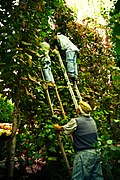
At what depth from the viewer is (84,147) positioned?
4.78m

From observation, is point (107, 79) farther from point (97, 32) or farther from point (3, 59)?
point (3, 59)

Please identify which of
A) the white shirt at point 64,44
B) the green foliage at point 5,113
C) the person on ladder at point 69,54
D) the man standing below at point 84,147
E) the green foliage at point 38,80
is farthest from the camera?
the green foliage at point 5,113

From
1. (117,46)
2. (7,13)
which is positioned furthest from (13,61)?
(117,46)

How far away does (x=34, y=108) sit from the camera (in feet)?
19.0

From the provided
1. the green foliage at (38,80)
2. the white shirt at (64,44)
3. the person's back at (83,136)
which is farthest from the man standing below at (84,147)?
the white shirt at (64,44)

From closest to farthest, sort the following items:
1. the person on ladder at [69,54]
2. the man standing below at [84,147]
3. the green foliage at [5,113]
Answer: the man standing below at [84,147] < the person on ladder at [69,54] < the green foliage at [5,113]

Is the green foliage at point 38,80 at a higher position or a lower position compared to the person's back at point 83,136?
higher

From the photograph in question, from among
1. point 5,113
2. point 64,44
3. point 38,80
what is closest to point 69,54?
point 64,44

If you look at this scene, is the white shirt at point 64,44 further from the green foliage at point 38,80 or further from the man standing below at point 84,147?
the man standing below at point 84,147

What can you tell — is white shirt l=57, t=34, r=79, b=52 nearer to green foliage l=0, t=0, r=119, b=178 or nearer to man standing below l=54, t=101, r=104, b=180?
green foliage l=0, t=0, r=119, b=178

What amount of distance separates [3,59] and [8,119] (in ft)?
14.4

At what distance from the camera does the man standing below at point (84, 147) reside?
4723 millimetres

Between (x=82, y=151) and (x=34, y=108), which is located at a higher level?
(x=34, y=108)

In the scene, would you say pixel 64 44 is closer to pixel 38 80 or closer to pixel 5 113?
pixel 38 80
